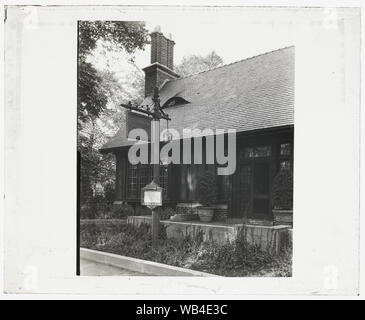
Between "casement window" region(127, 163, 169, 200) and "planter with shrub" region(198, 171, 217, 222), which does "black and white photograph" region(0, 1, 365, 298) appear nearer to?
"planter with shrub" region(198, 171, 217, 222)

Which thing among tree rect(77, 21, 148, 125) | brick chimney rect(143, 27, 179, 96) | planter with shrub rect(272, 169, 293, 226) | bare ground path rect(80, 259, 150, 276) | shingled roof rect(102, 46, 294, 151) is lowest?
bare ground path rect(80, 259, 150, 276)

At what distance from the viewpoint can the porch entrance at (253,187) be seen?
29.8ft

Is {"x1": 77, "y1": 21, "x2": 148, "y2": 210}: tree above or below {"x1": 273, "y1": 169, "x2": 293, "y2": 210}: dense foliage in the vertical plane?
above

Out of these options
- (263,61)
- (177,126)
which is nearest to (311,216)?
(177,126)

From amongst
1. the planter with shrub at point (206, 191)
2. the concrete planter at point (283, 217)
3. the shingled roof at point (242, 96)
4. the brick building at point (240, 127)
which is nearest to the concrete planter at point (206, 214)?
the planter with shrub at point (206, 191)

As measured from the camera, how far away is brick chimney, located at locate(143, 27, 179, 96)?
15.0 metres

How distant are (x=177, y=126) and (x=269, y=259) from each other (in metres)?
5.85

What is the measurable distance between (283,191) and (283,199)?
200 mm

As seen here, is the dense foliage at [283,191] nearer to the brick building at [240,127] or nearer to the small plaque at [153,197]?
the brick building at [240,127]

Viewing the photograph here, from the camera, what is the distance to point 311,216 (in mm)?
5512

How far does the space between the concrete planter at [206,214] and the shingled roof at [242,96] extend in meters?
2.56

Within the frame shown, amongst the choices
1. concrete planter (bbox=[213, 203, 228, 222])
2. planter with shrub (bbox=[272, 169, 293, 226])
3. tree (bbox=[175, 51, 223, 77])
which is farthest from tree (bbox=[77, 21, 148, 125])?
tree (bbox=[175, 51, 223, 77])

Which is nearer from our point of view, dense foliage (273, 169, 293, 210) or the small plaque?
the small plaque

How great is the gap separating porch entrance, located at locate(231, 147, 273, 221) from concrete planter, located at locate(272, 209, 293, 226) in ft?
3.86
